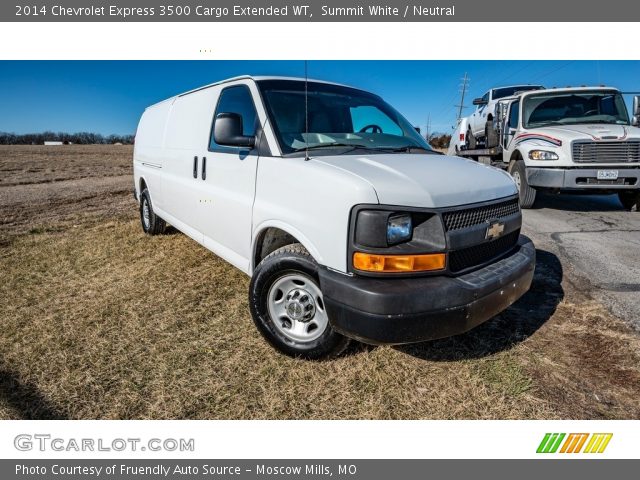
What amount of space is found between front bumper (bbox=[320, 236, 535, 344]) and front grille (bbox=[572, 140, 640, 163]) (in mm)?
6013

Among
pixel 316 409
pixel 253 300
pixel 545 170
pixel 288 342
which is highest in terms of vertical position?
pixel 545 170

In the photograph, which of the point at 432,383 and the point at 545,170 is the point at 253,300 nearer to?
the point at 432,383

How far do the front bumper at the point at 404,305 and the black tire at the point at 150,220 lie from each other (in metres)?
4.37

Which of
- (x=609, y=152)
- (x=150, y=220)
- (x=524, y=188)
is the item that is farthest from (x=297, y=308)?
(x=609, y=152)

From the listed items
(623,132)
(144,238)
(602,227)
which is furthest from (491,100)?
(144,238)

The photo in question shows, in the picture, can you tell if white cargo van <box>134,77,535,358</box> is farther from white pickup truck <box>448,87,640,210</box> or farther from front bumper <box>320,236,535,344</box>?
white pickup truck <box>448,87,640,210</box>

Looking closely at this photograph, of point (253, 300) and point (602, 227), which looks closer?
point (253, 300)

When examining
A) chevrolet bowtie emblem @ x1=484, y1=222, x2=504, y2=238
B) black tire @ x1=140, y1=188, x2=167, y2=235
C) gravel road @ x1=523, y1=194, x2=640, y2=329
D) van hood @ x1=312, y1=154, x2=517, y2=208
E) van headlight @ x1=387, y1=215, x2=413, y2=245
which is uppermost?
van hood @ x1=312, y1=154, x2=517, y2=208

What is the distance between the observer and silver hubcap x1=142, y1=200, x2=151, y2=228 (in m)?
6.14

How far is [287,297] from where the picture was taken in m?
2.82

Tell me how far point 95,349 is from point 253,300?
1270 millimetres

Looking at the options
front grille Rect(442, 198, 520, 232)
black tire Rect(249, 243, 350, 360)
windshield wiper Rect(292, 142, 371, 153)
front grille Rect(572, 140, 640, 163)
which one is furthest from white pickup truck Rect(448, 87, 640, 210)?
black tire Rect(249, 243, 350, 360)

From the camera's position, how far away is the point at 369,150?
120 inches

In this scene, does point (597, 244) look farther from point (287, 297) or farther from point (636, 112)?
point (287, 297)
